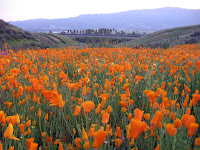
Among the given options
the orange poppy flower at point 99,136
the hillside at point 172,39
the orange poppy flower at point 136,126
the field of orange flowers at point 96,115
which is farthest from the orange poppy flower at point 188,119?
the hillside at point 172,39

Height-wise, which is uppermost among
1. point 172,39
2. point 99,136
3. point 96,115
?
point 172,39

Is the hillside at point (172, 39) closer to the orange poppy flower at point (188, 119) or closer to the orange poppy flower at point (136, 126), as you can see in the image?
the orange poppy flower at point (188, 119)

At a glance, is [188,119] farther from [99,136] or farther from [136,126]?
[99,136]

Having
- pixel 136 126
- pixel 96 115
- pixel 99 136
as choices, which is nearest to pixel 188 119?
pixel 136 126

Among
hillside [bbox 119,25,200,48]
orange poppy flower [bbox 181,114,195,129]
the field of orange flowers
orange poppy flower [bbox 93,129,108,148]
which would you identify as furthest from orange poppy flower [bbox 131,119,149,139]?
hillside [bbox 119,25,200,48]

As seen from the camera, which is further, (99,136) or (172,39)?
(172,39)

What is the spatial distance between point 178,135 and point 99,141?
2.22ft

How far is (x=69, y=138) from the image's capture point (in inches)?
62.8

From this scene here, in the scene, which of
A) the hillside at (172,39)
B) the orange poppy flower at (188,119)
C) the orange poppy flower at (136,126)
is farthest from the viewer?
the hillside at (172,39)

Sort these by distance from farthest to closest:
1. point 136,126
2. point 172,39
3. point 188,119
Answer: point 172,39, point 188,119, point 136,126

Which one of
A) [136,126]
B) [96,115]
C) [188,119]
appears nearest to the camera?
[136,126]

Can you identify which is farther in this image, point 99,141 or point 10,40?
point 10,40

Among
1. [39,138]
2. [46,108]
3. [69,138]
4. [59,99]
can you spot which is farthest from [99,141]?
[46,108]

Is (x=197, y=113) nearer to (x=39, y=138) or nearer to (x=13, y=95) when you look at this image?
(x=39, y=138)
